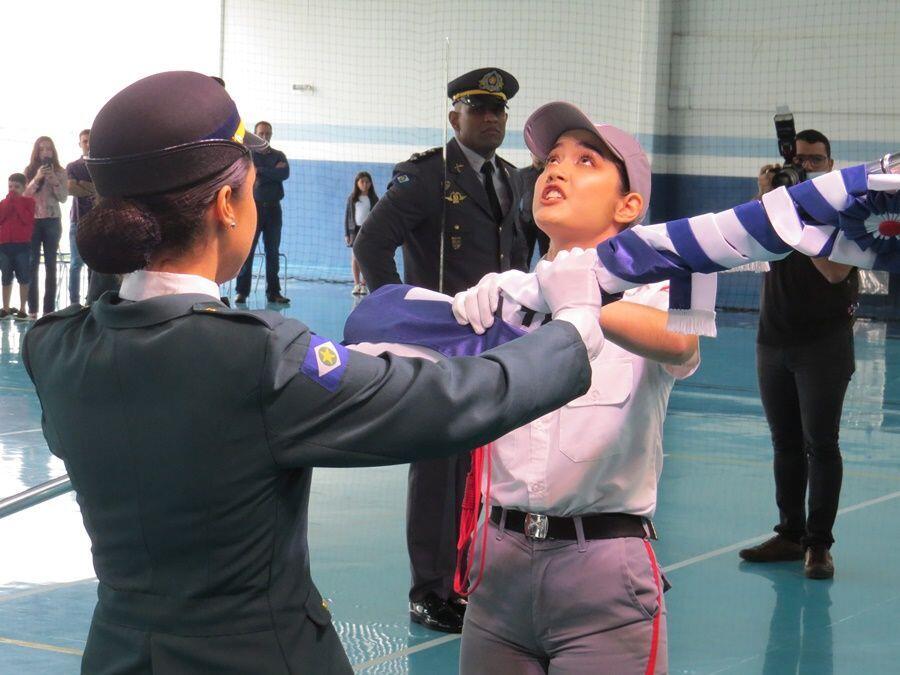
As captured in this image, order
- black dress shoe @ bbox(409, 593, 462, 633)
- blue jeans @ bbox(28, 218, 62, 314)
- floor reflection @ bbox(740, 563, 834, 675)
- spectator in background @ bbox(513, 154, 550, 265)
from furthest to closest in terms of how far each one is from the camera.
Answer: blue jeans @ bbox(28, 218, 62, 314) < spectator in background @ bbox(513, 154, 550, 265) < black dress shoe @ bbox(409, 593, 462, 633) < floor reflection @ bbox(740, 563, 834, 675)

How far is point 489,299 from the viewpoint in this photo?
2.00 meters

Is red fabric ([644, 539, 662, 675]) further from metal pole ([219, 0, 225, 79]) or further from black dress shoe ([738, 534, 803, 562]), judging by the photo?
metal pole ([219, 0, 225, 79])

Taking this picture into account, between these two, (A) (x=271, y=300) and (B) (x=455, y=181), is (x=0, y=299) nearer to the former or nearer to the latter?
(A) (x=271, y=300)

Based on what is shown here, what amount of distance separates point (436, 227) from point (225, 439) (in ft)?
10.5

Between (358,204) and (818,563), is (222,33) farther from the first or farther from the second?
(818,563)

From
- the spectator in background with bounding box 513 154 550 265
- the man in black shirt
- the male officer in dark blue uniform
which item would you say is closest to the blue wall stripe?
the spectator in background with bounding box 513 154 550 265

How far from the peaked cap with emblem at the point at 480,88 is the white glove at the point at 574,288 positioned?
2.92 meters

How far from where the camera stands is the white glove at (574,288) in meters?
1.73

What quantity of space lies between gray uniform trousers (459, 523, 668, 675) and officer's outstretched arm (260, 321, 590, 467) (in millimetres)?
699

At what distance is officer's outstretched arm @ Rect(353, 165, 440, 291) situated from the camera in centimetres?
460

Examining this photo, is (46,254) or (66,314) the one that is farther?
(46,254)

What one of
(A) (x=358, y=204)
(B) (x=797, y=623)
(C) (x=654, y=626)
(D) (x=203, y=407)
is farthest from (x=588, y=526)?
(A) (x=358, y=204)

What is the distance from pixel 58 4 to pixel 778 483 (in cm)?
1683

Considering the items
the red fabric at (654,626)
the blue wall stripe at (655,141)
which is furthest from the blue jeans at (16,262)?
the red fabric at (654,626)
